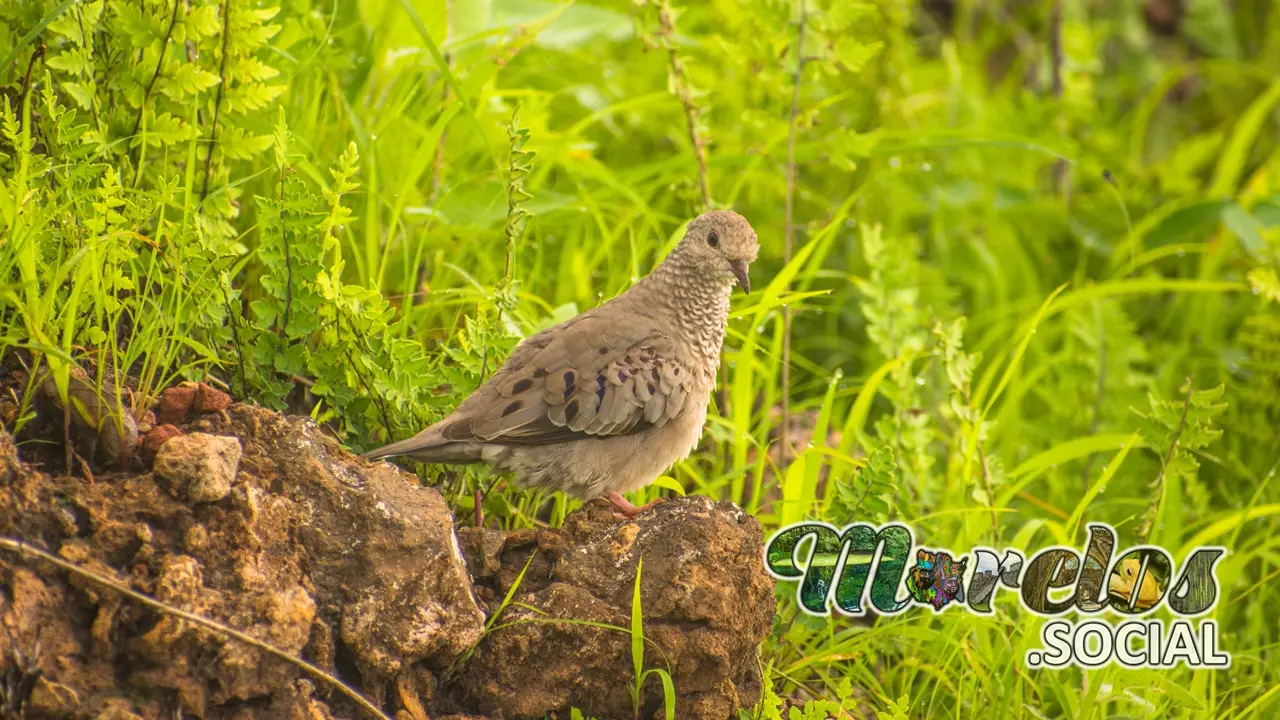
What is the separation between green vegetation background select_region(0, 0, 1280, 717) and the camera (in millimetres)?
3309

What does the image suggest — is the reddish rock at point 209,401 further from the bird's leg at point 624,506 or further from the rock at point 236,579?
the bird's leg at point 624,506

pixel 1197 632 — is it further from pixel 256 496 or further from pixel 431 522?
pixel 256 496

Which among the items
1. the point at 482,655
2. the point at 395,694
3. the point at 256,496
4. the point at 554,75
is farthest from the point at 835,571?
the point at 554,75

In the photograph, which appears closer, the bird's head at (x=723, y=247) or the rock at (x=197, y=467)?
the rock at (x=197, y=467)

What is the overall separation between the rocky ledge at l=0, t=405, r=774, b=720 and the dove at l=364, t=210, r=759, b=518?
0.16m

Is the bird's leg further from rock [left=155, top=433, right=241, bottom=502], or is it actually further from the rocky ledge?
rock [left=155, top=433, right=241, bottom=502]

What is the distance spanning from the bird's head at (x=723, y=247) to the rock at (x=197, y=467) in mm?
1588

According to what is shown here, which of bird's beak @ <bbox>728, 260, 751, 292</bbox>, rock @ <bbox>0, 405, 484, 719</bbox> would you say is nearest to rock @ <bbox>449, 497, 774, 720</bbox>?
rock @ <bbox>0, 405, 484, 719</bbox>

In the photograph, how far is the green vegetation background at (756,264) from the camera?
3.31 metres

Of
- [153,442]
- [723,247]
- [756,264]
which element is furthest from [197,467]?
[756,264]

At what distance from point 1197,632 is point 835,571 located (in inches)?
53.3

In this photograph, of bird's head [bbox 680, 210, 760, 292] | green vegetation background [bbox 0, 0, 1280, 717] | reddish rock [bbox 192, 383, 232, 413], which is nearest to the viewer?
reddish rock [bbox 192, 383, 232, 413]

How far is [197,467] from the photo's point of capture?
107 inches

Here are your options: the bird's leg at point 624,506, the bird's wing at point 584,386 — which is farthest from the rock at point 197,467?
the bird's leg at point 624,506
